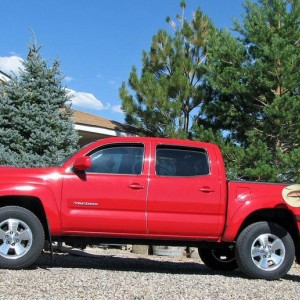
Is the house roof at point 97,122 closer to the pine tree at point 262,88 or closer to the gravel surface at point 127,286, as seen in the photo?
the pine tree at point 262,88

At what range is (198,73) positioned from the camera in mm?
16641

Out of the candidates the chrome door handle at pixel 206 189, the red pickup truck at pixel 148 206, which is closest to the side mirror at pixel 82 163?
the red pickup truck at pixel 148 206

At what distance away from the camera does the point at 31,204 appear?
6996 millimetres

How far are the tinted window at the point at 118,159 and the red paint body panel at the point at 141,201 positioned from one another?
0.07 metres

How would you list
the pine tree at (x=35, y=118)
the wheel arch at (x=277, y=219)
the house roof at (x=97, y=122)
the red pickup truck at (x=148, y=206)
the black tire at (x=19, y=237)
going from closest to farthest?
1. the black tire at (x=19, y=237)
2. the red pickup truck at (x=148, y=206)
3. the wheel arch at (x=277, y=219)
4. the pine tree at (x=35, y=118)
5. the house roof at (x=97, y=122)

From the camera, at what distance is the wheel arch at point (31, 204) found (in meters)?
6.89

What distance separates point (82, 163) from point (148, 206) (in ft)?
3.36

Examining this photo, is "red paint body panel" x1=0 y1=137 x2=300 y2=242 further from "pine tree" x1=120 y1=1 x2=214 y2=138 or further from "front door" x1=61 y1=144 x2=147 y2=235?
"pine tree" x1=120 y1=1 x2=214 y2=138

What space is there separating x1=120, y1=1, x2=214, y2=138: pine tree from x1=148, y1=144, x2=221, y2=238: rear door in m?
8.04

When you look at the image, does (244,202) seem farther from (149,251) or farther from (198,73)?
(198,73)

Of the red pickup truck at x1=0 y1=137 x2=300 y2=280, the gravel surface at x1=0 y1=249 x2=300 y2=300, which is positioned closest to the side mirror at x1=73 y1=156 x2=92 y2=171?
the red pickup truck at x1=0 y1=137 x2=300 y2=280

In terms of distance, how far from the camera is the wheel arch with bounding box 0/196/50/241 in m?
6.89

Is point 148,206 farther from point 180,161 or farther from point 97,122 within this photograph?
point 97,122

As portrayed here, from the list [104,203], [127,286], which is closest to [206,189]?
[104,203]
